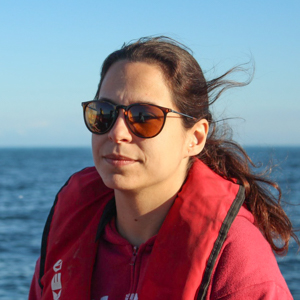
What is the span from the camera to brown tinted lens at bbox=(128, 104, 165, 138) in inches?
90.1

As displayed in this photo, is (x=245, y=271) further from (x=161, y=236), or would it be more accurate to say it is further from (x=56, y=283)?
(x=56, y=283)

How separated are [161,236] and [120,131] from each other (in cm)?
58

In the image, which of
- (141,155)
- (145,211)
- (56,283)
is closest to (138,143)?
(141,155)

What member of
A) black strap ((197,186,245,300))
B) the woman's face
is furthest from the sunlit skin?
black strap ((197,186,245,300))

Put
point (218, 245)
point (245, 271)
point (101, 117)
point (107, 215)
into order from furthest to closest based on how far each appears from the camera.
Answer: point (107, 215), point (101, 117), point (218, 245), point (245, 271)

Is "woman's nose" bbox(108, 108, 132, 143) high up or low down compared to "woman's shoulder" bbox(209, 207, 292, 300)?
up

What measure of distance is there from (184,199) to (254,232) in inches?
15.6

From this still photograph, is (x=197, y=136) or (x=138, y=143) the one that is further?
(x=197, y=136)

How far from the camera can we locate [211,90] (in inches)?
107

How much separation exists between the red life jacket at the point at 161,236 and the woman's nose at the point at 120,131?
0.44m

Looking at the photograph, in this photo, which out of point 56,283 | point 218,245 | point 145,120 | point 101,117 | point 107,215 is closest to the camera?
point 218,245

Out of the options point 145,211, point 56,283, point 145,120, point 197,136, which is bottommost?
point 56,283

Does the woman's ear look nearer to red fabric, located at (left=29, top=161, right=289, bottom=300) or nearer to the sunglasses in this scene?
red fabric, located at (left=29, top=161, right=289, bottom=300)

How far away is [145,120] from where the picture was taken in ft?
7.47
